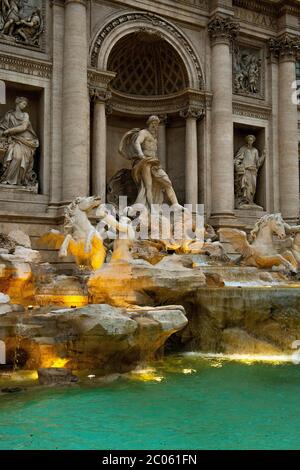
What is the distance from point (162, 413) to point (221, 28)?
1424 cm

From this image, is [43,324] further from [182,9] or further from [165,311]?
[182,9]

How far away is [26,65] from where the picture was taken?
1398 cm

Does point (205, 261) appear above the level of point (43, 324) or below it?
above

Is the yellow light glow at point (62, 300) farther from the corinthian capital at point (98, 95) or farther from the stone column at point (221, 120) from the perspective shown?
the stone column at point (221, 120)

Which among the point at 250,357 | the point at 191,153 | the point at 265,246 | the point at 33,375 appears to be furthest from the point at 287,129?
the point at 33,375

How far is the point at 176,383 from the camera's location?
22.5 feet

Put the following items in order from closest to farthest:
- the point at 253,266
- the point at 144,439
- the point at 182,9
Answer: the point at 144,439, the point at 253,266, the point at 182,9

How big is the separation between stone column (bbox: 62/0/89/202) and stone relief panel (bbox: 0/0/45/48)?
0.78m

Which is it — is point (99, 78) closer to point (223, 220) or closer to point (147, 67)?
point (147, 67)

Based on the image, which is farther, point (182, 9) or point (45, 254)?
point (182, 9)

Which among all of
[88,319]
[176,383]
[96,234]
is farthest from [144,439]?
[96,234]

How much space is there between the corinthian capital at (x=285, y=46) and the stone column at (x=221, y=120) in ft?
7.19

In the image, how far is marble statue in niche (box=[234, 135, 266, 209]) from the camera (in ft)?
57.9

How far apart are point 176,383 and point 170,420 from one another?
61.7 inches
